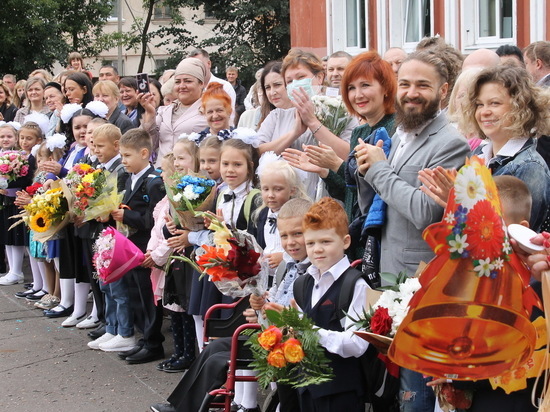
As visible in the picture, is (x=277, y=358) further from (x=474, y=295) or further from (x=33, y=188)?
(x=33, y=188)

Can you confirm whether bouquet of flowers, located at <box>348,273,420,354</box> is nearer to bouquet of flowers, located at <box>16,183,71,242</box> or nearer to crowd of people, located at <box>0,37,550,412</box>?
crowd of people, located at <box>0,37,550,412</box>

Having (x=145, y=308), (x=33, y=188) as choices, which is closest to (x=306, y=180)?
(x=145, y=308)

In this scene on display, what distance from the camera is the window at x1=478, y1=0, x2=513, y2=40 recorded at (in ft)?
39.9

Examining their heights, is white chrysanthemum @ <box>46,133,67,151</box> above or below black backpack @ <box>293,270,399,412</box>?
above

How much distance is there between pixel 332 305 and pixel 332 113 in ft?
6.29

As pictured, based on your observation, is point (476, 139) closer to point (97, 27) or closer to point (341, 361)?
point (341, 361)

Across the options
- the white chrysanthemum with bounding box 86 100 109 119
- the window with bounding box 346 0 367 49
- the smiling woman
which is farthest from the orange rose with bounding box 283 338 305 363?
the window with bounding box 346 0 367 49

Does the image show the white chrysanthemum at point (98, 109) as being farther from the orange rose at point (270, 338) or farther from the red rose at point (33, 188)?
the orange rose at point (270, 338)

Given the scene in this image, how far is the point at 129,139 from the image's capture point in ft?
25.7

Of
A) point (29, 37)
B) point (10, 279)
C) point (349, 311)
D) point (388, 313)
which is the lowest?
point (10, 279)

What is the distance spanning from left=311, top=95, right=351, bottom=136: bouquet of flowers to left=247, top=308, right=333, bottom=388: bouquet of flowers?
2060mm

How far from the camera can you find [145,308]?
782 centimetres

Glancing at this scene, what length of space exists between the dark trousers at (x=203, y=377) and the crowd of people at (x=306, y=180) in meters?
0.01

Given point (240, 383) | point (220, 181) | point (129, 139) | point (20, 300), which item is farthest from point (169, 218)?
point (20, 300)
